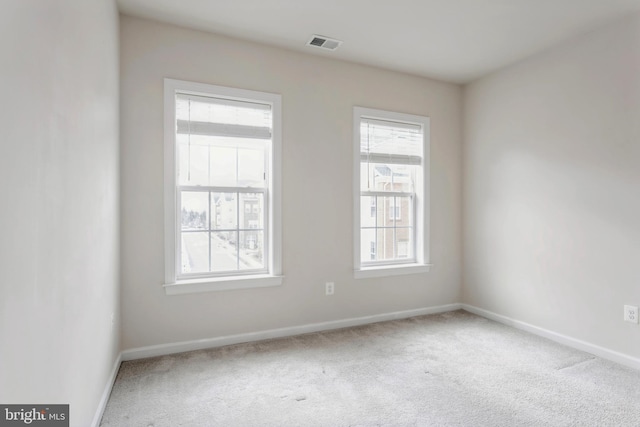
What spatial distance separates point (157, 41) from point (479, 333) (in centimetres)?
396

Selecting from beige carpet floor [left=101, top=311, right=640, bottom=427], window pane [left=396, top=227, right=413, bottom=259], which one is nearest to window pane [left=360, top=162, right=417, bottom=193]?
window pane [left=396, top=227, right=413, bottom=259]

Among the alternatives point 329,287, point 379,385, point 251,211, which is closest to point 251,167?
point 251,211

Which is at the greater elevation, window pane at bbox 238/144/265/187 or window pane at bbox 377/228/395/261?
window pane at bbox 238/144/265/187

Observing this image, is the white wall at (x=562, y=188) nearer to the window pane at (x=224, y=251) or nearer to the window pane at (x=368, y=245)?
the window pane at (x=368, y=245)

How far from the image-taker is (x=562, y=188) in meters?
3.08

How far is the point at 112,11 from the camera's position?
238 cm

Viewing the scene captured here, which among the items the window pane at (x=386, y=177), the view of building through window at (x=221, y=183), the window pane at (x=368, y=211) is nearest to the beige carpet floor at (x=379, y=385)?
the view of building through window at (x=221, y=183)

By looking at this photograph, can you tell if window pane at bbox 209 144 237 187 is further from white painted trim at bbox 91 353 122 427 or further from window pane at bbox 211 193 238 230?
white painted trim at bbox 91 353 122 427

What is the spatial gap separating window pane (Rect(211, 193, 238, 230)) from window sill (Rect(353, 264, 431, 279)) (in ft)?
4.50

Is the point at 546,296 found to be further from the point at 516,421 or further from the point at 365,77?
the point at 365,77

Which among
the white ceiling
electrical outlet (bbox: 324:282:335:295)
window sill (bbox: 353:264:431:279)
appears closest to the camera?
the white ceiling

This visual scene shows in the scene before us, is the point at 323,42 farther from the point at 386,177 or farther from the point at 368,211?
the point at 368,211

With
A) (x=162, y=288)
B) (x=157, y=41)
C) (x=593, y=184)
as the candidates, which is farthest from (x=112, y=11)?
(x=593, y=184)

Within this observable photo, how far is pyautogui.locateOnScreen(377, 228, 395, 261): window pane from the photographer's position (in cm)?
379
